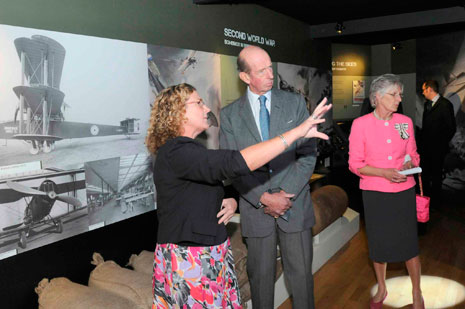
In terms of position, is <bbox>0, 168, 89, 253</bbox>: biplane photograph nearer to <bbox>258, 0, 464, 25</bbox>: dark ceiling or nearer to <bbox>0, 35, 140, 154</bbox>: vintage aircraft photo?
<bbox>0, 35, 140, 154</bbox>: vintage aircraft photo

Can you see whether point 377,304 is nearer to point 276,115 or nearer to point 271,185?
point 271,185

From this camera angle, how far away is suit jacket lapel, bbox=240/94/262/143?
2.50 meters

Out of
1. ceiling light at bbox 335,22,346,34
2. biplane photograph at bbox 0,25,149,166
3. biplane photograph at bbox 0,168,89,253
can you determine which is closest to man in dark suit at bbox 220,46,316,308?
biplane photograph at bbox 0,25,149,166

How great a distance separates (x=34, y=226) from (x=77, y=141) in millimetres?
558

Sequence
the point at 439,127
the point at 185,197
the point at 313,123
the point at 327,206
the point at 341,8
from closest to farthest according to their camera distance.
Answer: the point at 313,123 → the point at 185,197 → the point at 327,206 → the point at 341,8 → the point at 439,127

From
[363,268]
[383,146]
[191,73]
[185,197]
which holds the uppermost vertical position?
[191,73]

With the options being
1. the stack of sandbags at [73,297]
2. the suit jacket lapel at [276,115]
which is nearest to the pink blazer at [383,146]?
the suit jacket lapel at [276,115]

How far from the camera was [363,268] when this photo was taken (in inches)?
160

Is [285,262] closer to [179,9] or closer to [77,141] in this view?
[77,141]

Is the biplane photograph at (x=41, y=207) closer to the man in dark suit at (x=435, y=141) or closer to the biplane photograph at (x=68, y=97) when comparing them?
the biplane photograph at (x=68, y=97)

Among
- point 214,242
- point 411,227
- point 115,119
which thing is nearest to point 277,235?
point 214,242

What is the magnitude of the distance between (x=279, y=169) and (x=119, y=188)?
3.80 feet

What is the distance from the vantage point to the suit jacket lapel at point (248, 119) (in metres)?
2.50

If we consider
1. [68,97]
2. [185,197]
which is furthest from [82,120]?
[185,197]
